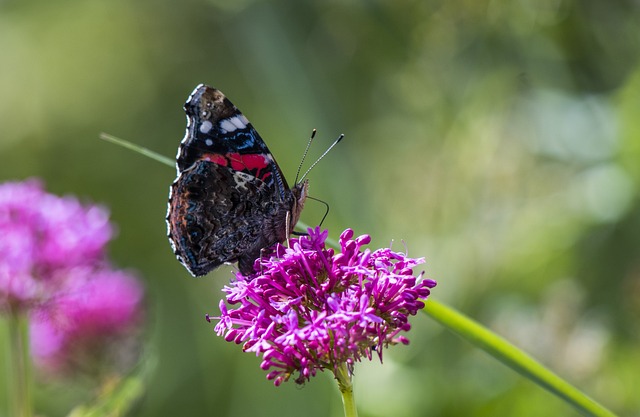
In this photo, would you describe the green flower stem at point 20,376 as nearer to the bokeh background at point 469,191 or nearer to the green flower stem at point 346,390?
the bokeh background at point 469,191

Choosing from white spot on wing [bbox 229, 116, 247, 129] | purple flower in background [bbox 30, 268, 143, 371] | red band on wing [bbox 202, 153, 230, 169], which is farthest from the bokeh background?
white spot on wing [bbox 229, 116, 247, 129]

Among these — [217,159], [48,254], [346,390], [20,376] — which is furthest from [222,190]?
[346,390]

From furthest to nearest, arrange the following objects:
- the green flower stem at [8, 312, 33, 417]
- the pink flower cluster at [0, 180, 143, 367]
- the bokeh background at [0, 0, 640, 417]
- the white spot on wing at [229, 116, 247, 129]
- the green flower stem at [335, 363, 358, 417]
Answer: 1. the bokeh background at [0, 0, 640, 417]
2. the pink flower cluster at [0, 180, 143, 367]
3. the white spot on wing at [229, 116, 247, 129]
4. the green flower stem at [8, 312, 33, 417]
5. the green flower stem at [335, 363, 358, 417]

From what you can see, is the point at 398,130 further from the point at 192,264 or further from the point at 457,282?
the point at 192,264

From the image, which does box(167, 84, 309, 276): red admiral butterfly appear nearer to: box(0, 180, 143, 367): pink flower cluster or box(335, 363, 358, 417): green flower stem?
box(0, 180, 143, 367): pink flower cluster

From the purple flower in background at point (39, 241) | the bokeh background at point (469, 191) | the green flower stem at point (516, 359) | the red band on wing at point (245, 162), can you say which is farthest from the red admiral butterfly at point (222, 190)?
the green flower stem at point (516, 359)
